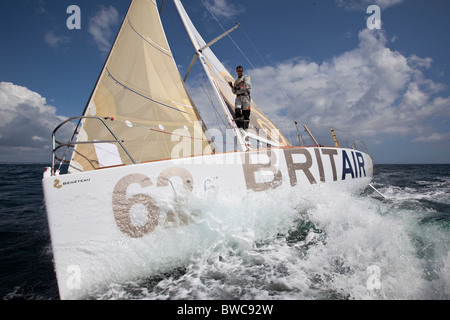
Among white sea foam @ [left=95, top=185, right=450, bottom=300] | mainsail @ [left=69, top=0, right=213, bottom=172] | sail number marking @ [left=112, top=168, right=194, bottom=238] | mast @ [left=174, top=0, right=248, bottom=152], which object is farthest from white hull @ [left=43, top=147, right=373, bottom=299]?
mainsail @ [left=69, top=0, right=213, bottom=172]

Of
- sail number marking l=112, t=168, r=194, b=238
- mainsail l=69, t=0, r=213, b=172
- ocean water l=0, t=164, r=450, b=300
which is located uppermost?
mainsail l=69, t=0, r=213, b=172

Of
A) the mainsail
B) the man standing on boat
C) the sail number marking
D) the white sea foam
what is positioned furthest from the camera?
the man standing on boat

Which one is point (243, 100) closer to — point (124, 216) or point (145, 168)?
point (145, 168)

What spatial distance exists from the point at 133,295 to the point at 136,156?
279 cm

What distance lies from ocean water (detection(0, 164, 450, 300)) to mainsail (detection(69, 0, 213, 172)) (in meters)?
1.92

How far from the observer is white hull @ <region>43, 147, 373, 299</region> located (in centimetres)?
193

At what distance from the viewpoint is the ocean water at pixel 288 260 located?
5.64 ft

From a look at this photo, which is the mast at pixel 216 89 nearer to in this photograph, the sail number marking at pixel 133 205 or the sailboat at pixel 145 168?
the sailboat at pixel 145 168

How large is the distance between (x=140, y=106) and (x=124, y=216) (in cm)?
290

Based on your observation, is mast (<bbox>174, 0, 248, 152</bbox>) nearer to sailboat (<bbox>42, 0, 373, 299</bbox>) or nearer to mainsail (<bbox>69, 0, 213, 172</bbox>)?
sailboat (<bbox>42, 0, 373, 299</bbox>)

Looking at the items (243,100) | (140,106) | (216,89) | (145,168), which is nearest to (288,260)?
(145,168)

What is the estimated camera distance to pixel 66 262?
1.91 meters
